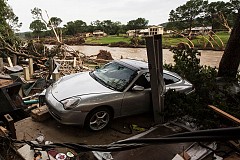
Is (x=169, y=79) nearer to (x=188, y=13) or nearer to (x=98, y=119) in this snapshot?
(x=98, y=119)

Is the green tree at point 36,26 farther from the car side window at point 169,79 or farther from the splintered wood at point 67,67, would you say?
the car side window at point 169,79

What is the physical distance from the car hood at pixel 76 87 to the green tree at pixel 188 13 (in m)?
59.2

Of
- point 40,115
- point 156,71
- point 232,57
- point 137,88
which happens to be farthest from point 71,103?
point 232,57

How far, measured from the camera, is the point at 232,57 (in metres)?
6.23

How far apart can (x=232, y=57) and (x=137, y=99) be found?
373 centimetres

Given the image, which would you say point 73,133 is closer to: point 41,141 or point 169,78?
point 41,141

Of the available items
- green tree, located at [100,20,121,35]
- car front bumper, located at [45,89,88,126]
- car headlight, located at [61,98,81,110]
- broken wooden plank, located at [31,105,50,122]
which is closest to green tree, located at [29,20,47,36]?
green tree, located at [100,20,121,35]

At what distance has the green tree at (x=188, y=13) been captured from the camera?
6069 centimetres

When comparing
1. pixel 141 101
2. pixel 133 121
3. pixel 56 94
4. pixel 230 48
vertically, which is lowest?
pixel 133 121

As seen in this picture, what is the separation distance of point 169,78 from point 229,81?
180 centimetres

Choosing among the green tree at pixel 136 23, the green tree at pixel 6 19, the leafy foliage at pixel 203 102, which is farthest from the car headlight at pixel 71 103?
the green tree at pixel 136 23

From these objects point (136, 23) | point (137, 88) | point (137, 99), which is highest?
point (136, 23)

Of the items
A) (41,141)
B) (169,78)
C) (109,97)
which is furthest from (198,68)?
(41,141)

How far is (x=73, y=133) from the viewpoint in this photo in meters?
4.31
